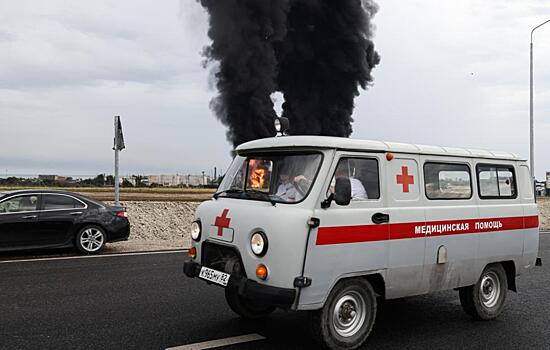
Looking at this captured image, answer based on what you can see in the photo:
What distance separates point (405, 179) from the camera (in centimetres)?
→ 546

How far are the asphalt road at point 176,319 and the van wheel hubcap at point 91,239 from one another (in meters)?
2.25

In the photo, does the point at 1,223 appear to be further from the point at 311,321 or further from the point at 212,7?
the point at 212,7

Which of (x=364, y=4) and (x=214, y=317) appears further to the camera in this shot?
(x=364, y=4)

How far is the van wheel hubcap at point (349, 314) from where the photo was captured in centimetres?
495

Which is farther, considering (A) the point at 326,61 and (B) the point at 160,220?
(A) the point at 326,61

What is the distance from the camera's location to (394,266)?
5234 mm

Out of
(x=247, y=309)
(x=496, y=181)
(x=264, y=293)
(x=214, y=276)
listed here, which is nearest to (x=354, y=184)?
(x=264, y=293)

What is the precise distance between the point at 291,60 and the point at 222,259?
44.6m

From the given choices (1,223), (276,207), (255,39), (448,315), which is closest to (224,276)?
(276,207)

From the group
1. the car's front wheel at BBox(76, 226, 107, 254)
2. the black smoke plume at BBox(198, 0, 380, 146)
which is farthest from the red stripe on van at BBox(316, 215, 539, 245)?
the black smoke plume at BBox(198, 0, 380, 146)

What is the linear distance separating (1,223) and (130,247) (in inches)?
124

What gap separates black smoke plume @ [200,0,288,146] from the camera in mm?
38625

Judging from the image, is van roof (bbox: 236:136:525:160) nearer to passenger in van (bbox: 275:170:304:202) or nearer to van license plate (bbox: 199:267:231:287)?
passenger in van (bbox: 275:170:304:202)

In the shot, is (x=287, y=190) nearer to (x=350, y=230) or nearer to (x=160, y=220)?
(x=350, y=230)
